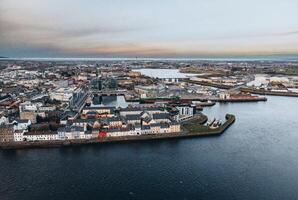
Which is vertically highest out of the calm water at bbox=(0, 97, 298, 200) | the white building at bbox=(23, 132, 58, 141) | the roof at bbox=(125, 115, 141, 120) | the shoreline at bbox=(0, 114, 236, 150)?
the roof at bbox=(125, 115, 141, 120)

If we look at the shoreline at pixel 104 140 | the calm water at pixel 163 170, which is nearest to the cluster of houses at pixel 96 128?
the shoreline at pixel 104 140

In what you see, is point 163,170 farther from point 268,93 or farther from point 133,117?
point 268,93

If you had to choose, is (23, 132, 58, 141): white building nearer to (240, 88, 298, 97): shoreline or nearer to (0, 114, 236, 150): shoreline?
(0, 114, 236, 150): shoreline

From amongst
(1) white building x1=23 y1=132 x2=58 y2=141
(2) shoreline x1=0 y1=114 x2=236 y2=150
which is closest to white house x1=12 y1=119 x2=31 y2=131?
(1) white building x1=23 y1=132 x2=58 y2=141

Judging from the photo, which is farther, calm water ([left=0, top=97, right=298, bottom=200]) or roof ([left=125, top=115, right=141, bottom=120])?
roof ([left=125, top=115, right=141, bottom=120])

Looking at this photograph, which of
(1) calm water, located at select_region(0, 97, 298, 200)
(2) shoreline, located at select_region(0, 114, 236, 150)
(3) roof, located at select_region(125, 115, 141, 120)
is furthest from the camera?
(3) roof, located at select_region(125, 115, 141, 120)

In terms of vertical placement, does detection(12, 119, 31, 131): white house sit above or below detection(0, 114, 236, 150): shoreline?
above

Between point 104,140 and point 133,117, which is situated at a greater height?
point 133,117

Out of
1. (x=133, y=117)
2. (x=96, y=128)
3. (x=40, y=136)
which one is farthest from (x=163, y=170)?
(x=40, y=136)

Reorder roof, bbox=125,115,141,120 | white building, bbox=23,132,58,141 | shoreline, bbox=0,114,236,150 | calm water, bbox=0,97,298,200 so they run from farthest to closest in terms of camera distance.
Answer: roof, bbox=125,115,141,120
white building, bbox=23,132,58,141
shoreline, bbox=0,114,236,150
calm water, bbox=0,97,298,200
